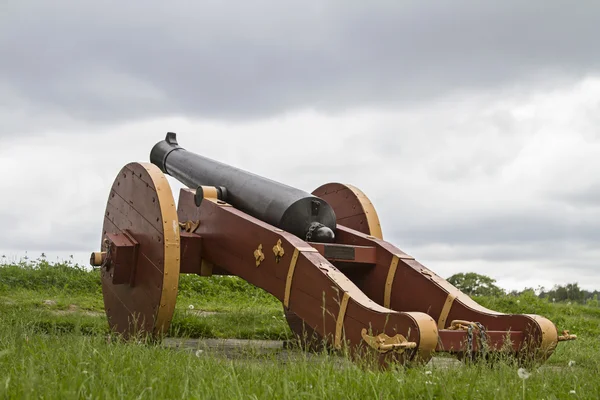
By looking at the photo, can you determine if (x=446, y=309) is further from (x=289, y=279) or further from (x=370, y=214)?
(x=370, y=214)

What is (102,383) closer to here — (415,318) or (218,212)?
(415,318)

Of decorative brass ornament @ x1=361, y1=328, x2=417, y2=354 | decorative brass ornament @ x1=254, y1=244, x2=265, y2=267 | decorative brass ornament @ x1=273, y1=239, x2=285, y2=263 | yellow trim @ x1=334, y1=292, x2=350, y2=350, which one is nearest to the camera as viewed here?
decorative brass ornament @ x1=361, y1=328, x2=417, y2=354

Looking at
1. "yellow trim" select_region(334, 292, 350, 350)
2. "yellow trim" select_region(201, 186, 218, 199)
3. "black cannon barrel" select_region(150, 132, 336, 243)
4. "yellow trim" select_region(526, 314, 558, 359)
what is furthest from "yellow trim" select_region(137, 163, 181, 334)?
"yellow trim" select_region(526, 314, 558, 359)

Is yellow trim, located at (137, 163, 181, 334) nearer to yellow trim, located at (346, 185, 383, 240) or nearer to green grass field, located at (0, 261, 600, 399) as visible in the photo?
green grass field, located at (0, 261, 600, 399)

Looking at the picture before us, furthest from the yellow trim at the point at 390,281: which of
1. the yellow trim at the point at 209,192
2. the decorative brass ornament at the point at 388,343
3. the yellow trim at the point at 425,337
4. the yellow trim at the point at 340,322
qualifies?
the yellow trim at the point at 209,192

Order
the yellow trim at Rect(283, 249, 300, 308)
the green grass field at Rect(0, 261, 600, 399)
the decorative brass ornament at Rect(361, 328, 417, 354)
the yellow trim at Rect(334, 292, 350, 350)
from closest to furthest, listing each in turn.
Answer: the green grass field at Rect(0, 261, 600, 399) < the decorative brass ornament at Rect(361, 328, 417, 354) < the yellow trim at Rect(334, 292, 350, 350) < the yellow trim at Rect(283, 249, 300, 308)

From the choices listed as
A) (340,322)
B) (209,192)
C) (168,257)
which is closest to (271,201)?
(209,192)

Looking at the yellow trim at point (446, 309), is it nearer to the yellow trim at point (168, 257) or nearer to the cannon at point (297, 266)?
the cannon at point (297, 266)

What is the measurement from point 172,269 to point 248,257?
59 centimetres

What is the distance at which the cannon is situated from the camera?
4324 mm

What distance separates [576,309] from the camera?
12.2 m

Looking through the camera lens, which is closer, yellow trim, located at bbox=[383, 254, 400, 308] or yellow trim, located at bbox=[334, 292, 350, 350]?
yellow trim, located at bbox=[334, 292, 350, 350]

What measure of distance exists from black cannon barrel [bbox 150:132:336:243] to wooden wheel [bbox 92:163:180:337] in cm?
71

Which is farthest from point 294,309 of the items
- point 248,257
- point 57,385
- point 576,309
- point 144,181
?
point 576,309
